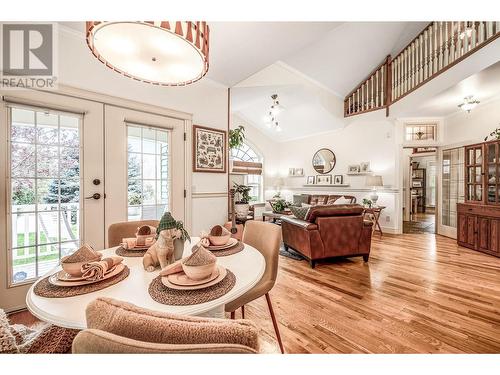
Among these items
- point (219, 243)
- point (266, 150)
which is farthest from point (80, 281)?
point (266, 150)

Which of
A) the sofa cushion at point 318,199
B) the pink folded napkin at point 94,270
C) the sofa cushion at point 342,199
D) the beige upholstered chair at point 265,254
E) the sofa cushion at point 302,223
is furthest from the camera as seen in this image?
the sofa cushion at point 318,199

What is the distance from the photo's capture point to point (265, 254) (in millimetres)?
1600

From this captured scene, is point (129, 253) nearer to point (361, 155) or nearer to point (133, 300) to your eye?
point (133, 300)

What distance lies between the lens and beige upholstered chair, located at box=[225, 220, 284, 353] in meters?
1.40

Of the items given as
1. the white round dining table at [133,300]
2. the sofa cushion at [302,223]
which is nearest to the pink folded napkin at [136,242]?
the white round dining table at [133,300]

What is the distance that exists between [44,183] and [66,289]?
69.6 inches

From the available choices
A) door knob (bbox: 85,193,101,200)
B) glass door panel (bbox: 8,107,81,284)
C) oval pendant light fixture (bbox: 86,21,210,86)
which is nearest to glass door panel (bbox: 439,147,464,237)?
oval pendant light fixture (bbox: 86,21,210,86)

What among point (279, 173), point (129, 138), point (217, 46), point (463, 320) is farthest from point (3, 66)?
point (279, 173)

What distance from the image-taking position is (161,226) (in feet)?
3.21

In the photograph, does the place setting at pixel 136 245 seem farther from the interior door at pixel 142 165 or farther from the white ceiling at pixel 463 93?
the white ceiling at pixel 463 93

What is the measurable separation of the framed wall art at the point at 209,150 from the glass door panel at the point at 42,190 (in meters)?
1.35

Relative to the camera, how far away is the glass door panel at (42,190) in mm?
1897

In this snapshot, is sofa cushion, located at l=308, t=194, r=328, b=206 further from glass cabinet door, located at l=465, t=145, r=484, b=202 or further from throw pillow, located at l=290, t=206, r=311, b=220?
throw pillow, located at l=290, t=206, r=311, b=220
